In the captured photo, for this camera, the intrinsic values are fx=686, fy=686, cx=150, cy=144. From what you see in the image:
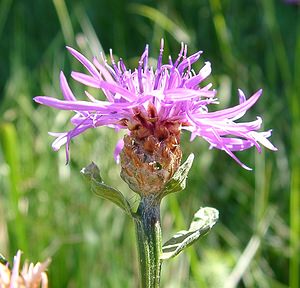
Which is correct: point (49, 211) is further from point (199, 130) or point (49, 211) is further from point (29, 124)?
point (199, 130)

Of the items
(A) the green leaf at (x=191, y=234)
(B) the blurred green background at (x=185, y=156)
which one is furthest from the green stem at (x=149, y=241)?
(B) the blurred green background at (x=185, y=156)

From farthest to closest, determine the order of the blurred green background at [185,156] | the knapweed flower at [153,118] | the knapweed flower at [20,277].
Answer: the blurred green background at [185,156]
the knapweed flower at [153,118]
the knapweed flower at [20,277]

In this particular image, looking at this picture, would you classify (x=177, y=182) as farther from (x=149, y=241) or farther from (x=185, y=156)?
(x=185, y=156)

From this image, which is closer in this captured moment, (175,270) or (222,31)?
(175,270)

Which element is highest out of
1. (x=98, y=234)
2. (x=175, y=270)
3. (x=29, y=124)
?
(x=29, y=124)

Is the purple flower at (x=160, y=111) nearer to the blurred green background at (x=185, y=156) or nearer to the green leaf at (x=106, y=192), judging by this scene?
the green leaf at (x=106, y=192)

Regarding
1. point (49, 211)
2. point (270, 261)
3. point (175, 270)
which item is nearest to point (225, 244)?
point (270, 261)

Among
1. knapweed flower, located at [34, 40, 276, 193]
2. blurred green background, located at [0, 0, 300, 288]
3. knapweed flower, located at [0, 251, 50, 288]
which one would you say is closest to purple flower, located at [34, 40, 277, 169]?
knapweed flower, located at [34, 40, 276, 193]
